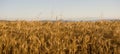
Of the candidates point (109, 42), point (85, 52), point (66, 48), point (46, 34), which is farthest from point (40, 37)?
point (109, 42)

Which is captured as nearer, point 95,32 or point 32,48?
point 32,48

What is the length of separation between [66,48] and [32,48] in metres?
0.62

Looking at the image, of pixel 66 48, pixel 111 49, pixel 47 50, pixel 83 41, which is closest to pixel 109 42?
pixel 111 49

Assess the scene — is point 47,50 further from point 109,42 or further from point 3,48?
point 109,42

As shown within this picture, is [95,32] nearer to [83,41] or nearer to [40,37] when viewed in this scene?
[83,41]

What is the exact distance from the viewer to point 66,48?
4.85 meters

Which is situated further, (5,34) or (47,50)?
(5,34)

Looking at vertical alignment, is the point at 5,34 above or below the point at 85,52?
above

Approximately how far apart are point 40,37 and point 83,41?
85 cm

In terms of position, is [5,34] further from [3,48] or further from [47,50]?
[47,50]

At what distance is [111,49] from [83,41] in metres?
0.54

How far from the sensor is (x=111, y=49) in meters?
4.91

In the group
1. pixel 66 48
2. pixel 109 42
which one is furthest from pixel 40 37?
pixel 109 42

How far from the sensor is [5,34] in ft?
17.2
